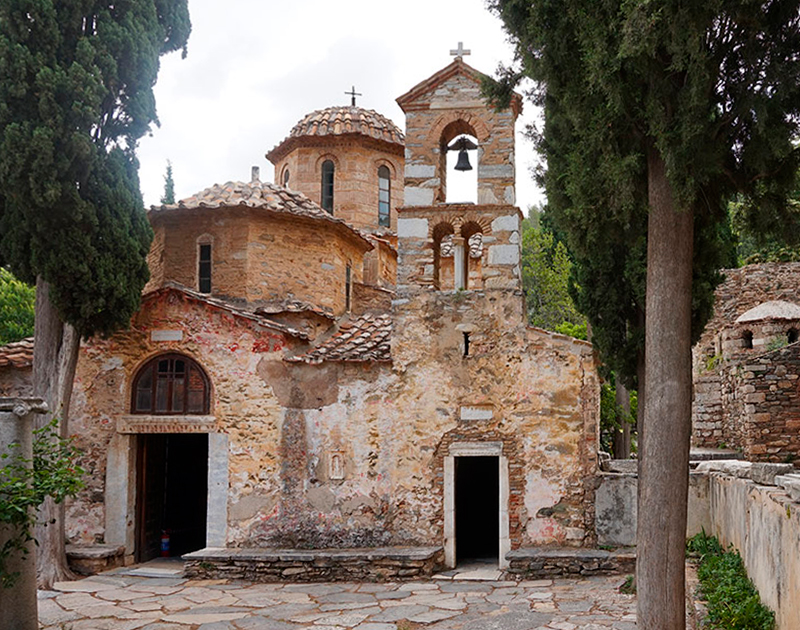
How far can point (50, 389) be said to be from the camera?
10922 mm

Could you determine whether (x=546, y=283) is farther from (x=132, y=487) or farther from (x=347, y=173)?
(x=132, y=487)

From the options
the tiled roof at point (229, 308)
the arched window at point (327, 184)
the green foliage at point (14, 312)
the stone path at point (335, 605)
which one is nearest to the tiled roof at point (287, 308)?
the tiled roof at point (229, 308)

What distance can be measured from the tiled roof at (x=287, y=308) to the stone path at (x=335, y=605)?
4.66 meters

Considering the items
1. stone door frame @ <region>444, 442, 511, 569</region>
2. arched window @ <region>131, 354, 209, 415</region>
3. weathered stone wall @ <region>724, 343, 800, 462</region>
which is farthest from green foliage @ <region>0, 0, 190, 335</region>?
weathered stone wall @ <region>724, 343, 800, 462</region>

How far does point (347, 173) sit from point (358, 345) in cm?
692

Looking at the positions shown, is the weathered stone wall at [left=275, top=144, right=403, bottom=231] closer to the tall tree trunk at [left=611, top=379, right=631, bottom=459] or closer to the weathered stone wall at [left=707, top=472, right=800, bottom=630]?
the tall tree trunk at [left=611, top=379, right=631, bottom=459]

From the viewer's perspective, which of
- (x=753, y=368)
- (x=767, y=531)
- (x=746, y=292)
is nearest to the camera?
(x=767, y=531)

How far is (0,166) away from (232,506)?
6034 millimetres

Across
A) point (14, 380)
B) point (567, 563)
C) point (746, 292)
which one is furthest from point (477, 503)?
point (746, 292)

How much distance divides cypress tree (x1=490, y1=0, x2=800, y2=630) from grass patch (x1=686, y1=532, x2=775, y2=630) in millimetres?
800

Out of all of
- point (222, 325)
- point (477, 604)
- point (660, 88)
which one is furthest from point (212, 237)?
point (660, 88)

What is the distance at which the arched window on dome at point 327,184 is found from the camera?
18547 mm

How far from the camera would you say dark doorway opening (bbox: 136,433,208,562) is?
1295 cm

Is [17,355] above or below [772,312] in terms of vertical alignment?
below
